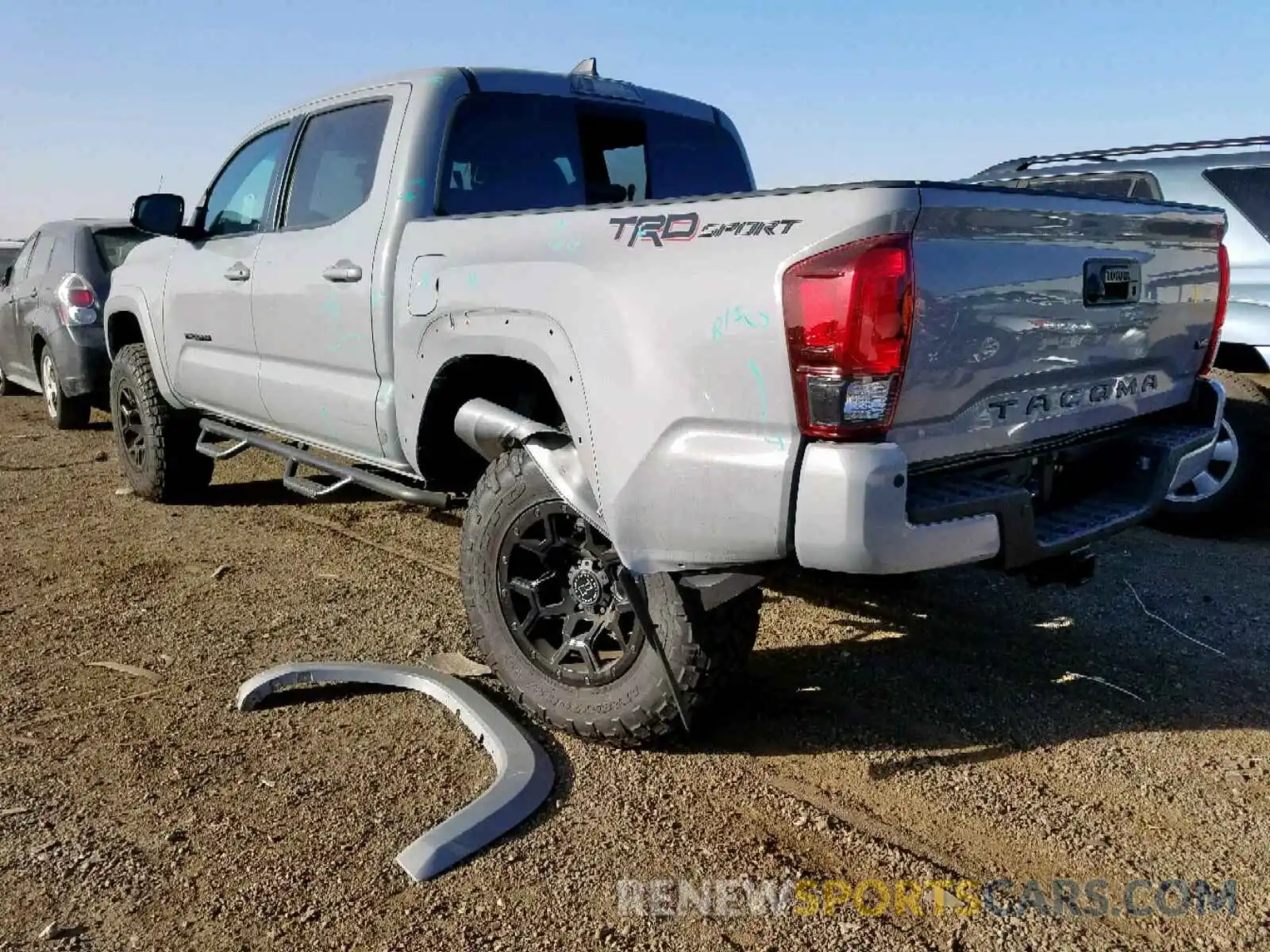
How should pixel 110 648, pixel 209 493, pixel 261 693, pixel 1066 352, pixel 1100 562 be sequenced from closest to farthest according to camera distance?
1. pixel 1066 352
2. pixel 261 693
3. pixel 110 648
4. pixel 1100 562
5. pixel 209 493

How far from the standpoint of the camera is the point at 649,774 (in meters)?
2.85

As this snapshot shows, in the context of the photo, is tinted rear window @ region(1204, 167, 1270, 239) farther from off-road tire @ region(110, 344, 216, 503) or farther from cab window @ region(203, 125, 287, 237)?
off-road tire @ region(110, 344, 216, 503)

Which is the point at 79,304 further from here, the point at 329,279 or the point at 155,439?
the point at 329,279

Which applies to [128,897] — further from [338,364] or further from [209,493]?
[209,493]

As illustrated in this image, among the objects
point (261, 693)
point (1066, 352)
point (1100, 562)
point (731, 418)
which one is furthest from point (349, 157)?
point (1100, 562)

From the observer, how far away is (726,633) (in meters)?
2.76

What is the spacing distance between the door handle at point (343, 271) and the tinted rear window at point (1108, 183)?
368 centimetres

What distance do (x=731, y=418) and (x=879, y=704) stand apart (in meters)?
1.39

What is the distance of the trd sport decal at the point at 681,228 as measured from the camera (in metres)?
Result: 2.30

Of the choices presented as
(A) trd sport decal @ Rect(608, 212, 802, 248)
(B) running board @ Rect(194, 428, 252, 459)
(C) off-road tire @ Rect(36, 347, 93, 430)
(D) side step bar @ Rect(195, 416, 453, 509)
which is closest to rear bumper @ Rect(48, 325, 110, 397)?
(C) off-road tire @ Rect(36, 347, 93, 430)

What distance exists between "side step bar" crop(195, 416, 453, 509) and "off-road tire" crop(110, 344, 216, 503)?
0.14 metres

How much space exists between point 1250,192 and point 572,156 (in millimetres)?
3777

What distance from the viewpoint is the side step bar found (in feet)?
11.9

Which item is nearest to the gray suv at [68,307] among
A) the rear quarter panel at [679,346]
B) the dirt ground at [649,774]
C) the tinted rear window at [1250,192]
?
the dirt ground at [649,774]
